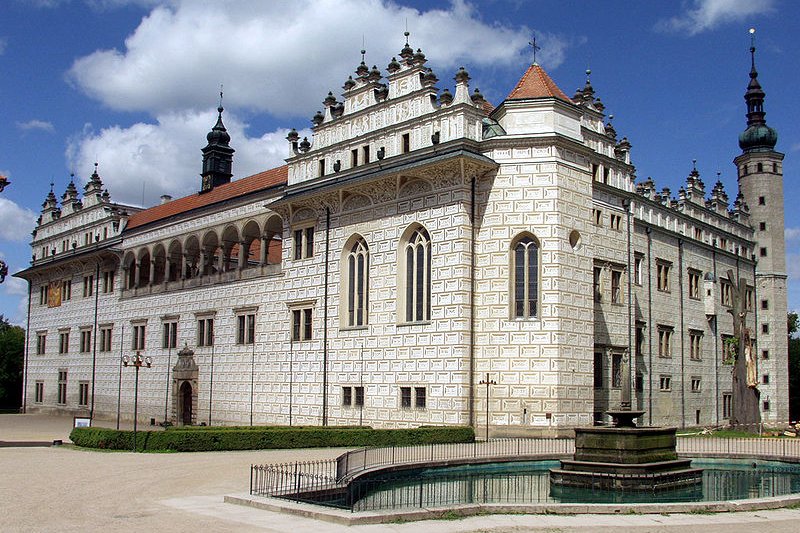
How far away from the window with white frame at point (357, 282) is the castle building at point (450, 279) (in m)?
0.13

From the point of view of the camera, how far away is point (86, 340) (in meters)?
65.7

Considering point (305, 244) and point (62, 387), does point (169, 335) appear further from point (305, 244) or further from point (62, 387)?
point (62, 387)

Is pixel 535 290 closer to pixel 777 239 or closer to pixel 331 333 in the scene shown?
pixel 331 333

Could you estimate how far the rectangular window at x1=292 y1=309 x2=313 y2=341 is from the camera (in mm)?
44062

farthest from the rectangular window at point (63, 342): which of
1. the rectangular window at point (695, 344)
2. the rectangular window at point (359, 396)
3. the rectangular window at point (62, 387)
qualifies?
the rectangular window at point (695, 344)

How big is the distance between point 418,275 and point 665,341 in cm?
1827

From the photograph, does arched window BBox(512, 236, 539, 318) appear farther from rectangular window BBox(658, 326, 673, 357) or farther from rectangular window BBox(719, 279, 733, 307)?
rectangular window BBox(719, 279, 733, 307)

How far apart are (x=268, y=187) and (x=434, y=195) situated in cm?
1420

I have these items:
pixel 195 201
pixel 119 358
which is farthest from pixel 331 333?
pixel 119 358

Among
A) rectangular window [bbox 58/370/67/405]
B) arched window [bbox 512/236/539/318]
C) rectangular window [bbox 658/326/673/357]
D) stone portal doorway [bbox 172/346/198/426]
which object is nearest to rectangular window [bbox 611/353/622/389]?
arched window [bbox 512/236/539/318]

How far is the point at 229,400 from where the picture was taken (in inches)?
1944

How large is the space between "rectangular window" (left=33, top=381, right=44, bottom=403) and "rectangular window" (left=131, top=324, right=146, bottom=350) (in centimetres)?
1762

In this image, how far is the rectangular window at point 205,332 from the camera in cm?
5203

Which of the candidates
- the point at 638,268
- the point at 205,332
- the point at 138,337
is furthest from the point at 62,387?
the point at 638,268
